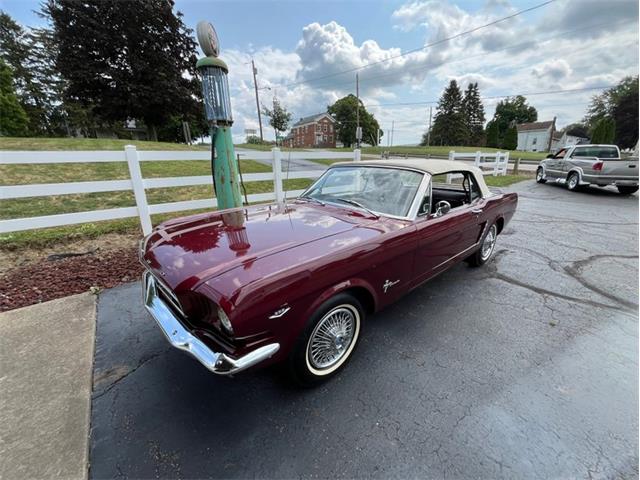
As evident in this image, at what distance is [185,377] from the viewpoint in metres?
2.15

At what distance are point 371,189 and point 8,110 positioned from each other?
41187 millimetres

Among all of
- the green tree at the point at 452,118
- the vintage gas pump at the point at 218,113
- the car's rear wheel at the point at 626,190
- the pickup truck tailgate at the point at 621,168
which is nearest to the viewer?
the vintage gas pump at the point at 218,113

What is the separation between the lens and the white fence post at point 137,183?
412 cm

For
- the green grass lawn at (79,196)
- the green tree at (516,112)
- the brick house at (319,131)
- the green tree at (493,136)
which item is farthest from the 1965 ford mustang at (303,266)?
the green tree at (516,112)

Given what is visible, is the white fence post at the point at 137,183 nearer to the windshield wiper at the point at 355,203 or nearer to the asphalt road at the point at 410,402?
the asphalt road at the point at 410,402

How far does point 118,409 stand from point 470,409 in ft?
7.81

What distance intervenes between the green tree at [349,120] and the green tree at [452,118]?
14315 mm

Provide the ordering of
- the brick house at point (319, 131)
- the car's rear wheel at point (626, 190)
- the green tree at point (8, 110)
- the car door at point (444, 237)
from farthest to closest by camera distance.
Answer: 1. the brick house at point (319, 131)
2. the green tree at point (8, 110)
3. the car's rear wheel at point (626, 190)
4. the car door at point (444, 237)

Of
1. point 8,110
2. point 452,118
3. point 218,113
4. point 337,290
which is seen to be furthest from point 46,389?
point 452,118

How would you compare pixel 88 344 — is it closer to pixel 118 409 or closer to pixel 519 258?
pixel 118 409

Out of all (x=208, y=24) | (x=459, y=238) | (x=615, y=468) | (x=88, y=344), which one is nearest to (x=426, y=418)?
(x=615, y=468)

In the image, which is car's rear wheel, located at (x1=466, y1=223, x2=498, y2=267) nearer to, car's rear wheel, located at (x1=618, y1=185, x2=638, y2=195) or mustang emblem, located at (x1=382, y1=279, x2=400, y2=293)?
mustang emblem, located at (x1=382, y1=279, x2=400, y2=293)

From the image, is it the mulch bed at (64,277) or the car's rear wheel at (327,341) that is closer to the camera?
the car's rear wheel at (327,341)

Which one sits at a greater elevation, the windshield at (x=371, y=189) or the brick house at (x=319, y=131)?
the brick house at (x=319, y=131)
